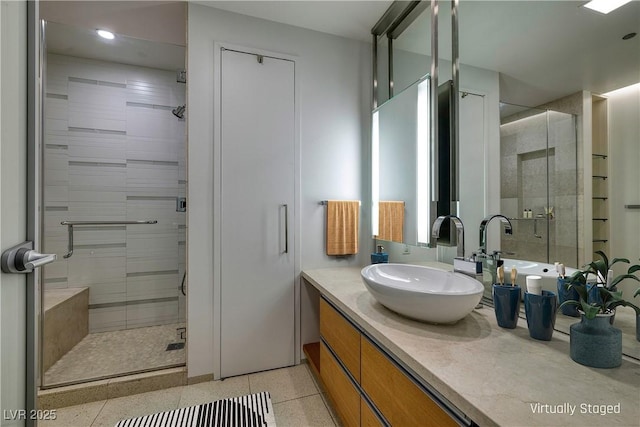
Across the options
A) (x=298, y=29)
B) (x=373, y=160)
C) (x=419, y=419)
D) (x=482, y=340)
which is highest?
(x=298, y=29)

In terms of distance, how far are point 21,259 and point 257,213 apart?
1400 mm

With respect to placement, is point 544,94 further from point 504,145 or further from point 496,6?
point 496,6

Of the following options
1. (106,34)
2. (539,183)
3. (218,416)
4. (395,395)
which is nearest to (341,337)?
(395,395)

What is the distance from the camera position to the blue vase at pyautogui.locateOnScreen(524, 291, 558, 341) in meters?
0.94

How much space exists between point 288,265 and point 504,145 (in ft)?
5.14

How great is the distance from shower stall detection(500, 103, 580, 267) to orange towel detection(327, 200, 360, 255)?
3.63ft

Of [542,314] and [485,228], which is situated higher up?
[485,228]

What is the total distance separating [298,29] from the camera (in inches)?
85.5

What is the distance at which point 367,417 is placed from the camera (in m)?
1.17

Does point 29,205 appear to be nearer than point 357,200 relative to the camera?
Yes

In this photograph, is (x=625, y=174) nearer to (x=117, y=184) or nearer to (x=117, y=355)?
(x=117, y=355)

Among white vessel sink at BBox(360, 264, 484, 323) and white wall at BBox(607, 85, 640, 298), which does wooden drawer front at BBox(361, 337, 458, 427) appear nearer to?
white vessel sink at BBox(360, 264, 484, 323)

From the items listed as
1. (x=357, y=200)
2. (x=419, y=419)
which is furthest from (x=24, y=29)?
(x=357, y=200)

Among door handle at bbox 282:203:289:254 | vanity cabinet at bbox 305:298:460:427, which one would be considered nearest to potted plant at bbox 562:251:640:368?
vanity cabinet at bbox 305:298:460:427
